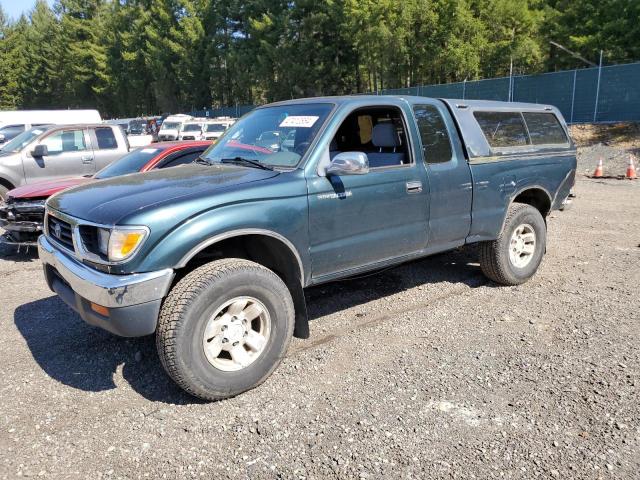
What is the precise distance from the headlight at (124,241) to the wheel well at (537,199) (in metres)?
4.08

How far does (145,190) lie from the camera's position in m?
3.44

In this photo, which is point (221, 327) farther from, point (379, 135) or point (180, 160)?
point (180, 160)

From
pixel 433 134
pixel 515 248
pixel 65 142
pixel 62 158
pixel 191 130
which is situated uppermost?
pixel 433 134

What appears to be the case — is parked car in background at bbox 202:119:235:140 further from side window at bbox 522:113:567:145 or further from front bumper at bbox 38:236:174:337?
front bumper at bbox 38:236:174:337

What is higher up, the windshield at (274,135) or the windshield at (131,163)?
the windshield at (274,135)

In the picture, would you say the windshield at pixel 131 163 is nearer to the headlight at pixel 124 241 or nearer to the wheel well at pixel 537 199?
the headlight at pixel 124 241

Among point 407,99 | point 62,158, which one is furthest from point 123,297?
point 62,158

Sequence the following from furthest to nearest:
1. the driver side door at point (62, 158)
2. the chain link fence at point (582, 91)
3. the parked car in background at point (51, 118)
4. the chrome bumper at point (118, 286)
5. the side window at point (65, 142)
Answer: the parked car in background at point (51, 118) < the chain link fence at point (582, 91) < the side window at point (65, 142) < the driver side door at point (62, 158) < the chrome bumper at point (118, 286)

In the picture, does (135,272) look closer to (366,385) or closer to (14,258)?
(366,385)

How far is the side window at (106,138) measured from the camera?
9.77 m

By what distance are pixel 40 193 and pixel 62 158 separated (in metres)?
3.01

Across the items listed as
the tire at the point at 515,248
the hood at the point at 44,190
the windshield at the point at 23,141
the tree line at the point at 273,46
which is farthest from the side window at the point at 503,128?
the tree line at the point at 273,46

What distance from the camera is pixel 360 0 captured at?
36.3m

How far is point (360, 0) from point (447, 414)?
37657mm
